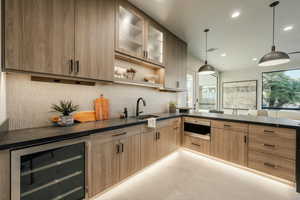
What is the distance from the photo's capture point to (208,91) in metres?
6.08

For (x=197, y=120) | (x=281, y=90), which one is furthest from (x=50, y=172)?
(x=281, y=90)

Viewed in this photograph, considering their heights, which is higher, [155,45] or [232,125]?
[155,45]

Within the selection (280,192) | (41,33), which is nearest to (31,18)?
(41,33)

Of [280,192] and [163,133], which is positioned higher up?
[163,133]

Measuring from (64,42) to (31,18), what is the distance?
307mm

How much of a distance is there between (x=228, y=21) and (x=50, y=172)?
372 cm

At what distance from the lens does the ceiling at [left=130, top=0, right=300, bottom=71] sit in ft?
6.80

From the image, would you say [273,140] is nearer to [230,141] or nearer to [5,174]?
[230,141]

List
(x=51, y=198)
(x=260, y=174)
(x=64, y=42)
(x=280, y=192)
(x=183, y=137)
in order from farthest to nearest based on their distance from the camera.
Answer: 1. (x=183, y=137)
2. (x=260, y=174)
3. (x=280, y=192)
4. (x=64, y=42)
5. (x=51, y=198)

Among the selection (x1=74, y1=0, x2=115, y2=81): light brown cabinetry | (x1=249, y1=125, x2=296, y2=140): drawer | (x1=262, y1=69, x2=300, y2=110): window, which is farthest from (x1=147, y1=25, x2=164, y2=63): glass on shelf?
(x1=262, y1=69, x2=300, y2=110): window

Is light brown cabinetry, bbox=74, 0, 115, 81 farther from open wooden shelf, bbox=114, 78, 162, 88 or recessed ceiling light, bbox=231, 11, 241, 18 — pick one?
recessed ceiling light, bbox=231, 11, 241, 18

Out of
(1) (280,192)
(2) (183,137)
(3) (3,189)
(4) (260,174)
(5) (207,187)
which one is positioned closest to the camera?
(3) (3,189)

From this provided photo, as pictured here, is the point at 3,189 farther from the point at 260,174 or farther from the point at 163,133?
the point at 260,174

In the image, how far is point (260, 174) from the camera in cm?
203
